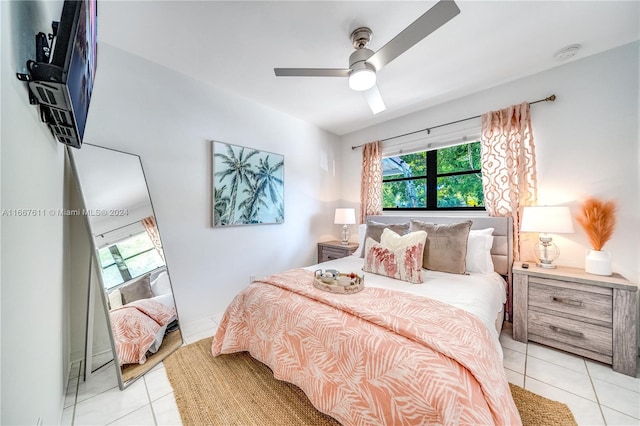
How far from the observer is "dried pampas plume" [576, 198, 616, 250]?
6.56 feet

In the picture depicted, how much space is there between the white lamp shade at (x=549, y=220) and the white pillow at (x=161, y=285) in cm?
326

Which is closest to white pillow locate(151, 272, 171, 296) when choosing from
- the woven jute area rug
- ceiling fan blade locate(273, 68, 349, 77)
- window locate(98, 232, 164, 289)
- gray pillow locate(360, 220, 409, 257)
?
window locate(98, 232, 164, 289)

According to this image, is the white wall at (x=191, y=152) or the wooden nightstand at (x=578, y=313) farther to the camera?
the white wall at (x=191, y=152)

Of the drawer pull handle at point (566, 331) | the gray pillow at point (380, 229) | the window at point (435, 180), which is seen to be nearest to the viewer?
the drawer pull handle at point (566, 331)

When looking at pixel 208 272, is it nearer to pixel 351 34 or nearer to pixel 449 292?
pixel 449 292

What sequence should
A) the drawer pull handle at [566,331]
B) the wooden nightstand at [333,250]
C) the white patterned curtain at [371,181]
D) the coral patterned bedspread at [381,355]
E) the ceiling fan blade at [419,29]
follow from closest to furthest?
the coral patterned bedspread at [381,355] → the ceiling fan blade at [419,29] → the drawer pull handle at [566,331] → the wooden nightstand at [333,250] → the white patterned curtain at [371,181]

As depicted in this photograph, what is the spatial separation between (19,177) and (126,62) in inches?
72.5

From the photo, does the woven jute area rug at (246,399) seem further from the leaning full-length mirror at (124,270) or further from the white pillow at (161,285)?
the white pillow at (161,285)

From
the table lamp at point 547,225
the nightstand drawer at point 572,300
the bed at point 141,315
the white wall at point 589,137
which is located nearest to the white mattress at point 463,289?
the nightstand drawer at point 572,300

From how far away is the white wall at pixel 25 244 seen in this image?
70cm

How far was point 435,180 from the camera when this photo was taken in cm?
322

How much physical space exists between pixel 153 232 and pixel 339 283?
171 centimetres

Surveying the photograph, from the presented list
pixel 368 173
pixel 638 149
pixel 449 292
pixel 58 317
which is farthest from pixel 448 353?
pixel 368 173

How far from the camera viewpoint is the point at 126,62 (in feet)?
6.78
